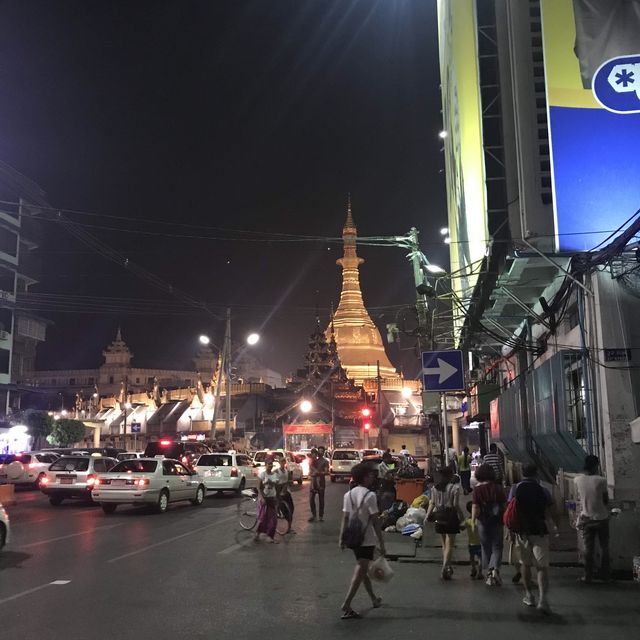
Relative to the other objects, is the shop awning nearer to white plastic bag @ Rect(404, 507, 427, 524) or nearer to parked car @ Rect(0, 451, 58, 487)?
parked car @ Rect(0, 451, 58, 487)

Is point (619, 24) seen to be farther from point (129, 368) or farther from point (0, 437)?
point (129, 368)

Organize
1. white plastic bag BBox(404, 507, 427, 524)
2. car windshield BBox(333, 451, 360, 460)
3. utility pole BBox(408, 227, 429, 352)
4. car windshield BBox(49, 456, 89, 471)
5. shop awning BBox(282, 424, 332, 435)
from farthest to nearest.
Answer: shop awning BBox(282, 424, 332, 435) → car windshield BBox(333, 451, 360, 460) → car windshield BBox(49, 456, 89, 471) → utility pole BBox(408, 227, 429, 352) → white plastic bag BBox(404, 507, 427, 524)

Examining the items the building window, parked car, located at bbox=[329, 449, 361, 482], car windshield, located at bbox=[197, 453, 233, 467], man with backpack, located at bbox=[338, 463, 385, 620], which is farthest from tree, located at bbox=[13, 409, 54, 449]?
man with backpack, located at bbox=[338, 463, 385, 620]

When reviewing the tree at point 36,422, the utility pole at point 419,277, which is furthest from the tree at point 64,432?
the utility pole at point 419,277

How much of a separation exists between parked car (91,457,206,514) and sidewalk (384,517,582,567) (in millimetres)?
7294

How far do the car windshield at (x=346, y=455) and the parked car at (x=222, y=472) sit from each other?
797 centimetres

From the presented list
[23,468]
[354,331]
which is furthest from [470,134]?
[354,331]

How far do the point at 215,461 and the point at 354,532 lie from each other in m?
18.3

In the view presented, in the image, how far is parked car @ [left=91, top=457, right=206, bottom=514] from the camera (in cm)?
1770

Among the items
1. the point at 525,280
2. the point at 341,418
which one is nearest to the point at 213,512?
the point at 525,280

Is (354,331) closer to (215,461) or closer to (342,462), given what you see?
(342,462)

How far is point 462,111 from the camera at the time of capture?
58.5 ft

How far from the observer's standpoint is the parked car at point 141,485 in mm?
17703

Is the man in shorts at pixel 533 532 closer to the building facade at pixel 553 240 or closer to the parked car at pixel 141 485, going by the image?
the building facade at pixel 553 240
